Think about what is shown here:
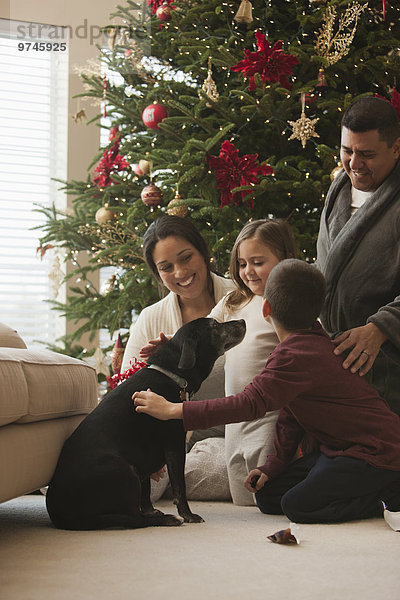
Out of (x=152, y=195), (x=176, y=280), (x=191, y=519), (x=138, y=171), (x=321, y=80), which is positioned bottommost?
(x=191, y=519)

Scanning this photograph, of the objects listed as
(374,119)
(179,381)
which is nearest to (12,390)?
(179,381)

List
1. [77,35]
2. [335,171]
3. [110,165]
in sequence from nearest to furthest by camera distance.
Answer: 1. [335,171]
2. [110,165]
3. [77,35]

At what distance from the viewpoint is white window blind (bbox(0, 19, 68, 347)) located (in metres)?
4.51

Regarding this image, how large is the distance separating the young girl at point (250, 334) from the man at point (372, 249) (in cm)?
20

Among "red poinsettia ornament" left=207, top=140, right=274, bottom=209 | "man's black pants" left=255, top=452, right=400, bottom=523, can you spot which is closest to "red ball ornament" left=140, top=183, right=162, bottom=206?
"red poinsettia ornament" left=207, top=140, right=274, bottom=209

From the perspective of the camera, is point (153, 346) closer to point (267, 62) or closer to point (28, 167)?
point (267, 62)

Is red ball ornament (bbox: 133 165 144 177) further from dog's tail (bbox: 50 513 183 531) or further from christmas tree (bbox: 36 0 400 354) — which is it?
dog's tail (bbox: 50 513 183 531)

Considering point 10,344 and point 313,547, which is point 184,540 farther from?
point 10,344

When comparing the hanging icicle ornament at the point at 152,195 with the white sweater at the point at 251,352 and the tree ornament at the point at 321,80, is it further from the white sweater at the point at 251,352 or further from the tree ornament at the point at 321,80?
the white sweater at the point at 251,352

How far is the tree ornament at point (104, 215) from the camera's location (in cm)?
330

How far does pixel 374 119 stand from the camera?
6.45ft

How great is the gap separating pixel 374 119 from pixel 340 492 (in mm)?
1039

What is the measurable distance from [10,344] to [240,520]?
0.87 meters

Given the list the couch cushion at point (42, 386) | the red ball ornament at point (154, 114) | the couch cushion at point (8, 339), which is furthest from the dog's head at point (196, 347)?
the red ball ornament at point (154, 114)
